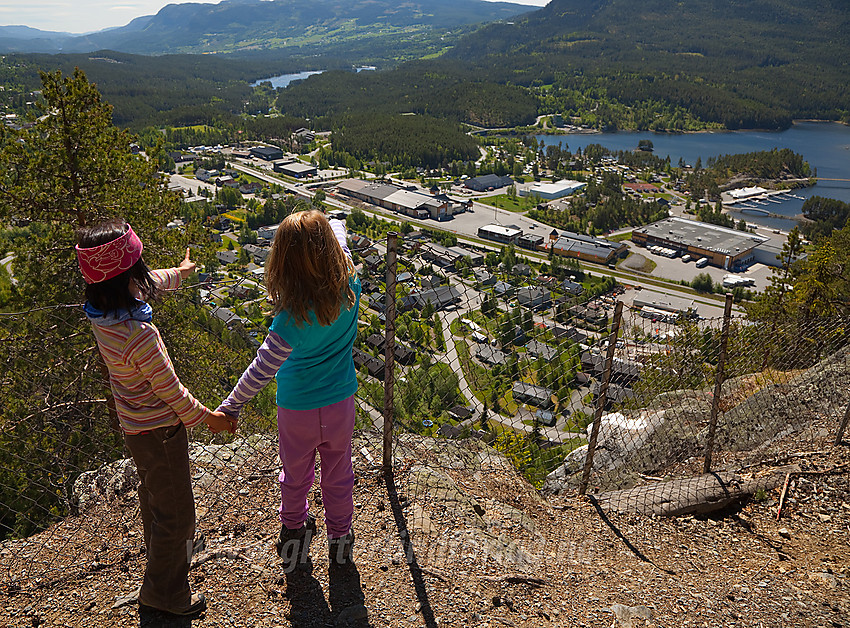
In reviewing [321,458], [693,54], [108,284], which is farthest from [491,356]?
[693,54]

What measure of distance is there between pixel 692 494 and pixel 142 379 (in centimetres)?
250

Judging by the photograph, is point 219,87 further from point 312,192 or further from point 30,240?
point 30,240

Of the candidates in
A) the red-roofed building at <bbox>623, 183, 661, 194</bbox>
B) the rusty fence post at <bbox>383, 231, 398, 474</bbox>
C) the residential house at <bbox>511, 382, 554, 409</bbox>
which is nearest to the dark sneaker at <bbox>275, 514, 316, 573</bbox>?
the rusty fence post at <bbox>383, 231, 398, 474</bbox>

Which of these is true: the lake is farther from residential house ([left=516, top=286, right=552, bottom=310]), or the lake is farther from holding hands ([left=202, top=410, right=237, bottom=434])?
holding hands ([left=202, top=410, right=237, bottom=434])

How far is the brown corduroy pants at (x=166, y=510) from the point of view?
5.05 ft

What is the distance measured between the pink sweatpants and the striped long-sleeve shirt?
31cm

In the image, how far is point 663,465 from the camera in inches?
126

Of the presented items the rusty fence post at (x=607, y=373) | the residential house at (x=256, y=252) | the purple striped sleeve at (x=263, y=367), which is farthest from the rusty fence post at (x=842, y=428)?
the residential house at (x=256, y=252)

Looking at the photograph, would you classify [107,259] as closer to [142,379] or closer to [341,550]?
[142,379]

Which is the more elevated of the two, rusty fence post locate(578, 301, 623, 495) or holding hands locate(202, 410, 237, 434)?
holding hands locate(202, 410, 237, 434)

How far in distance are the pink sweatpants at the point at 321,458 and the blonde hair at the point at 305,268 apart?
0.34 metres

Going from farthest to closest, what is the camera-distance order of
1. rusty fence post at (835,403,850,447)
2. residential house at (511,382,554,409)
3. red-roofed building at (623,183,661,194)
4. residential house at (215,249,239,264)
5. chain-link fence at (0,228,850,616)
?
1. red-roofed building at (623,183,661,194)
2. residential house at (215,249,239,264)
3. residential house at (511,382,554,409)
4. rusty fence post at (835,403,850,447)
5. chain-link fence at (0,228,850,616)

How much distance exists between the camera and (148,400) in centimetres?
149

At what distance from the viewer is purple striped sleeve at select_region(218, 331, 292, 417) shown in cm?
155
